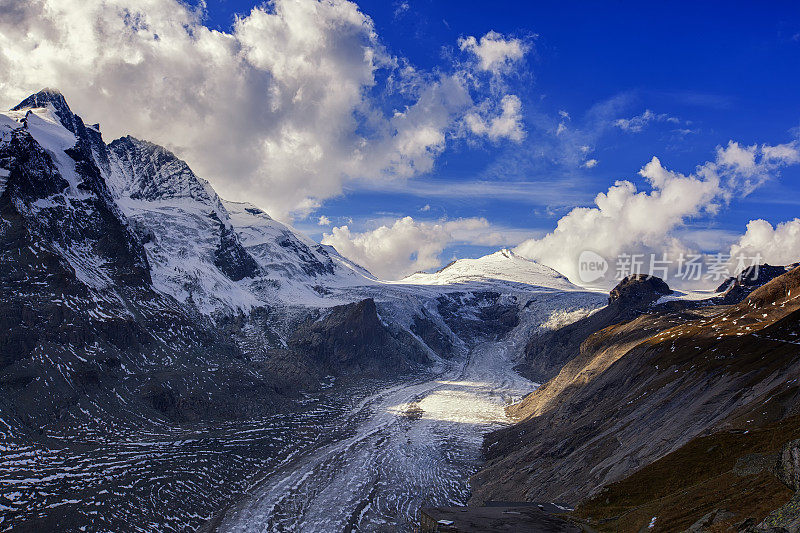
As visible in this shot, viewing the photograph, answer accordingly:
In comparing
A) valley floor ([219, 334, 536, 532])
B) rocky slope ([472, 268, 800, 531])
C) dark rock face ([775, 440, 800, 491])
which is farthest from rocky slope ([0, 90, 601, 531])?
dark rock face ([775, 440, 800, 491])

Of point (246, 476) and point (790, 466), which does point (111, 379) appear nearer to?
point (246, 476)

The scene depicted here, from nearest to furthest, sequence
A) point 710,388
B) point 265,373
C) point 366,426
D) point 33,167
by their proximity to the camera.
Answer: point 710,388
point 366,426
point 33,167
point 265,373

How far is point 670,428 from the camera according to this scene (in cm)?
5034

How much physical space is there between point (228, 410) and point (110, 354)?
3309cm

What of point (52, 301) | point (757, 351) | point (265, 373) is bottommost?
point (265, 373)

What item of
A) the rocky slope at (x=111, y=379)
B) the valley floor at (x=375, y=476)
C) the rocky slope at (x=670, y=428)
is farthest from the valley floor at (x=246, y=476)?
the rocky slope at (x=670, y=428)

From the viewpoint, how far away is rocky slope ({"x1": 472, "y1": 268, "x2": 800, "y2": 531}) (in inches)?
1164

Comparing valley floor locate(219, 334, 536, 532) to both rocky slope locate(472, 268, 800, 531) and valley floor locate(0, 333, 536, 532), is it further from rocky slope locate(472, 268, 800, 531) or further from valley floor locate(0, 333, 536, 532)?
rocky slope locate(472, 268, 800, 531)

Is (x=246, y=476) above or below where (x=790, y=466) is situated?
below

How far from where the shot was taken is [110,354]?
115 metres

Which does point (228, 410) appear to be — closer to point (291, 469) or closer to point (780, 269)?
point (291, 469)

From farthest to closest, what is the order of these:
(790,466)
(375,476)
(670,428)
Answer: (375,476)
(670,428)
(790,466)

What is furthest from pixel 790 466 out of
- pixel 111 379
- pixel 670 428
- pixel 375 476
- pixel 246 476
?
pixel 111 379

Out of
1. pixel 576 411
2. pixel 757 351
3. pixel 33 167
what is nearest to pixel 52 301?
pixel 33 167
